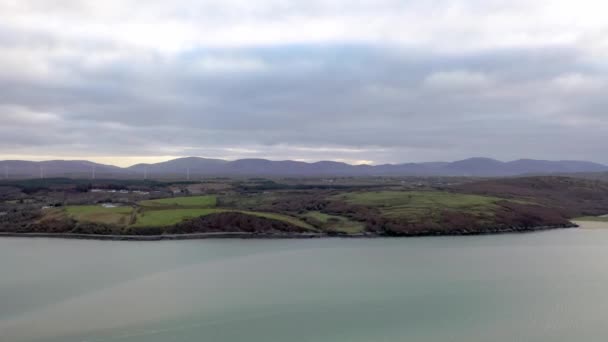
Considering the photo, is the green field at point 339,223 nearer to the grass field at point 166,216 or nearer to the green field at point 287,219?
the green field at point 287,219

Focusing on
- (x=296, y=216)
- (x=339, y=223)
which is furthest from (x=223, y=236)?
(x=339, y=223)

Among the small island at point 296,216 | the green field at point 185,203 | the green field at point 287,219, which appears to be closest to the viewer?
the small island at point 296,216

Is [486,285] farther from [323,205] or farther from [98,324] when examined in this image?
[323,205]

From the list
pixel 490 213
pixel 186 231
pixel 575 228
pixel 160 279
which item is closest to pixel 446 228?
pixel 490 213

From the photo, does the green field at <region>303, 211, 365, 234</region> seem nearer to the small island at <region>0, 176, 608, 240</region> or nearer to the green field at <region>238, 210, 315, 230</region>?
the small island at <region>0, 176, 608, 240</region>

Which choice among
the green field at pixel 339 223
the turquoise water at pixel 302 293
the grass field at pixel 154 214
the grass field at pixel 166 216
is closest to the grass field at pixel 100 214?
the grass field at pixel 154 214

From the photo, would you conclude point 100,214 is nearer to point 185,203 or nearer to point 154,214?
point 154,214
